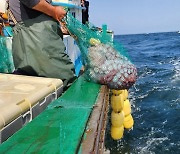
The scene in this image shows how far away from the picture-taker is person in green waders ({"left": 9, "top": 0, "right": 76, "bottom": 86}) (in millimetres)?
4082

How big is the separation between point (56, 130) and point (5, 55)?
3.06 m

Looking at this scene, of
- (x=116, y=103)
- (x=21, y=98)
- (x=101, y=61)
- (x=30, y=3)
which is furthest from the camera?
(x=116, y=103)

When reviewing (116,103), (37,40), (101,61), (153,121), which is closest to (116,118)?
(116,103)

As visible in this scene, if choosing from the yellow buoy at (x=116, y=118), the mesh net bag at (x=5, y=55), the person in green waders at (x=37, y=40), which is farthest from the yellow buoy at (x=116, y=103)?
the mesh net bag at (x=5, y=55)

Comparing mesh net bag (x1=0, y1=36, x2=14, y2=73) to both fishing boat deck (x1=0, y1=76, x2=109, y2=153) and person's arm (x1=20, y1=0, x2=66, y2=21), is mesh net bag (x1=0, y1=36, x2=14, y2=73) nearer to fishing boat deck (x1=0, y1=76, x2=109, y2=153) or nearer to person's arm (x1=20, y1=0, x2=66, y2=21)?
person's arm (x1=20, y1=0, x2=66, y2=21)

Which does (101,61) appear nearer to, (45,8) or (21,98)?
(45,8)

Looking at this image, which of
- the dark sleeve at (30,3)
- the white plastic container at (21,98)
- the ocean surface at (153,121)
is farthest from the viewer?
the ocean surface at (153,121)

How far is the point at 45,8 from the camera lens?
4117 millimetres

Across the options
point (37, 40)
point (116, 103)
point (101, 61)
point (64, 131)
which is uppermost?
point (37, 40)

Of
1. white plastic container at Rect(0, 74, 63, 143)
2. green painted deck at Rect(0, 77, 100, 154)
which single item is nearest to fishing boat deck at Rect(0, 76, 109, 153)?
green painted deck at Rect(0, 77, 100, 154)

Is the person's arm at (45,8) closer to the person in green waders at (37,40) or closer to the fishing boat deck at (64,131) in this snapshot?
the person in green waders at (37,40)

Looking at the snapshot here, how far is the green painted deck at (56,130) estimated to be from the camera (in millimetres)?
2066

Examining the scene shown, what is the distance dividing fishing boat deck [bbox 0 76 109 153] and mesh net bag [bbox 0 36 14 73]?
6.30 feet

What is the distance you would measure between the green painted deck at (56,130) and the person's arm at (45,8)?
1400 mm
